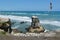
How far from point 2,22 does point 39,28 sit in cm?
748

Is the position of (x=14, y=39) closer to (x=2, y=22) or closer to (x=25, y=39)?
(x=25, y=39)

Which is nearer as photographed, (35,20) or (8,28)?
(8,28)

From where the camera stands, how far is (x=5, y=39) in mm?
8453

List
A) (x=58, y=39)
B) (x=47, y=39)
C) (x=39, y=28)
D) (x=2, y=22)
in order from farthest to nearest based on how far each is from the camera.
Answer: (x=39, y=28) → (x=2, y=22) → (x=47, y=39) → (x=58, y=39)

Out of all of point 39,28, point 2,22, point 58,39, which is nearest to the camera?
point 58,39

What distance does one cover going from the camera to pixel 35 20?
2555 cm

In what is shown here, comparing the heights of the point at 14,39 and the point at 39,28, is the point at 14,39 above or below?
above

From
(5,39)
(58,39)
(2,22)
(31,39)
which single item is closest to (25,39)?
(31,39)

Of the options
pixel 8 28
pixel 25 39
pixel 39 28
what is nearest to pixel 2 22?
pixel 8 28

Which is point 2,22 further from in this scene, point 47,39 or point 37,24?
point 47,39

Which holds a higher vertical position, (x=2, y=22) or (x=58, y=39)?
(x=58, y=39)

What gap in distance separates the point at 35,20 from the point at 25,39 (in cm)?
1678

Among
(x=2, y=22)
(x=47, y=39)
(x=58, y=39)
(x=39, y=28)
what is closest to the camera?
(x=58, y=39)

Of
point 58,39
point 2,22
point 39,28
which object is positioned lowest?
point 39,28
